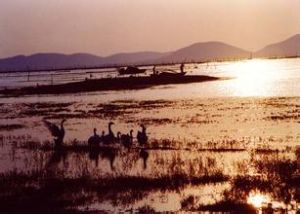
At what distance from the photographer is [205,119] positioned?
34.4 meters

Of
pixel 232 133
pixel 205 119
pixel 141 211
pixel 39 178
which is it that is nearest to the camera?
pixel 141 211

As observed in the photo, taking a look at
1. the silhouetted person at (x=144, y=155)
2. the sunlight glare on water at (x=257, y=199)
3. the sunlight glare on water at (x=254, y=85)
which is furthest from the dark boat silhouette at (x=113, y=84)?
the sunlight glare on water at (x=257, y=199)

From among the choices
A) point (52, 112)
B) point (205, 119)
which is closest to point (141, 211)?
point (205, 119)

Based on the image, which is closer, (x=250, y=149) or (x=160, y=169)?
(x=160, y=169)

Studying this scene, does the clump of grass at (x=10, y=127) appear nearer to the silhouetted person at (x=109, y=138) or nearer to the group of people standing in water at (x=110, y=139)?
the group of people standing in water at (x=110, y=139)

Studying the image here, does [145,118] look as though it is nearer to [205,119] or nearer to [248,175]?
[205,119]

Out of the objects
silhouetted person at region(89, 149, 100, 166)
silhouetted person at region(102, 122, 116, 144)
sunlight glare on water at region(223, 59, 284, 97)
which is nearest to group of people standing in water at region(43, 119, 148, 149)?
A: silhouetted person at region(102, 122, 116, 144)

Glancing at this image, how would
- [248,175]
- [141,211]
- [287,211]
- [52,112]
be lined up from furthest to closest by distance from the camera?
[52,112]
[248,175]
[141,211]
[287,211]

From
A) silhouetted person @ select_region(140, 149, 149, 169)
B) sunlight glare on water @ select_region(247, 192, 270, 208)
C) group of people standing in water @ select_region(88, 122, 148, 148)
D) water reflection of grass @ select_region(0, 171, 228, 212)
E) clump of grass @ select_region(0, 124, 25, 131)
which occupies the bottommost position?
clump of grass @ select_region(0, 124, 25, 131)

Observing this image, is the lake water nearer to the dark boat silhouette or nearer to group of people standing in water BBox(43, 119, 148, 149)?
group of people standing in water BBox(43, 119, 148, 149)

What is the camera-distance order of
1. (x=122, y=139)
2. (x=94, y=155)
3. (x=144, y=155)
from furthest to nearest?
(x=122, y=139), (x=94, y=155), (x=144, y=155)

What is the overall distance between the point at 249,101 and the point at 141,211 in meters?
34.2

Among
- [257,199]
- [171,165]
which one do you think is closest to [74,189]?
[171,165]

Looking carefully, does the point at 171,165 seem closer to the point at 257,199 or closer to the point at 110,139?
the point at 257,199
